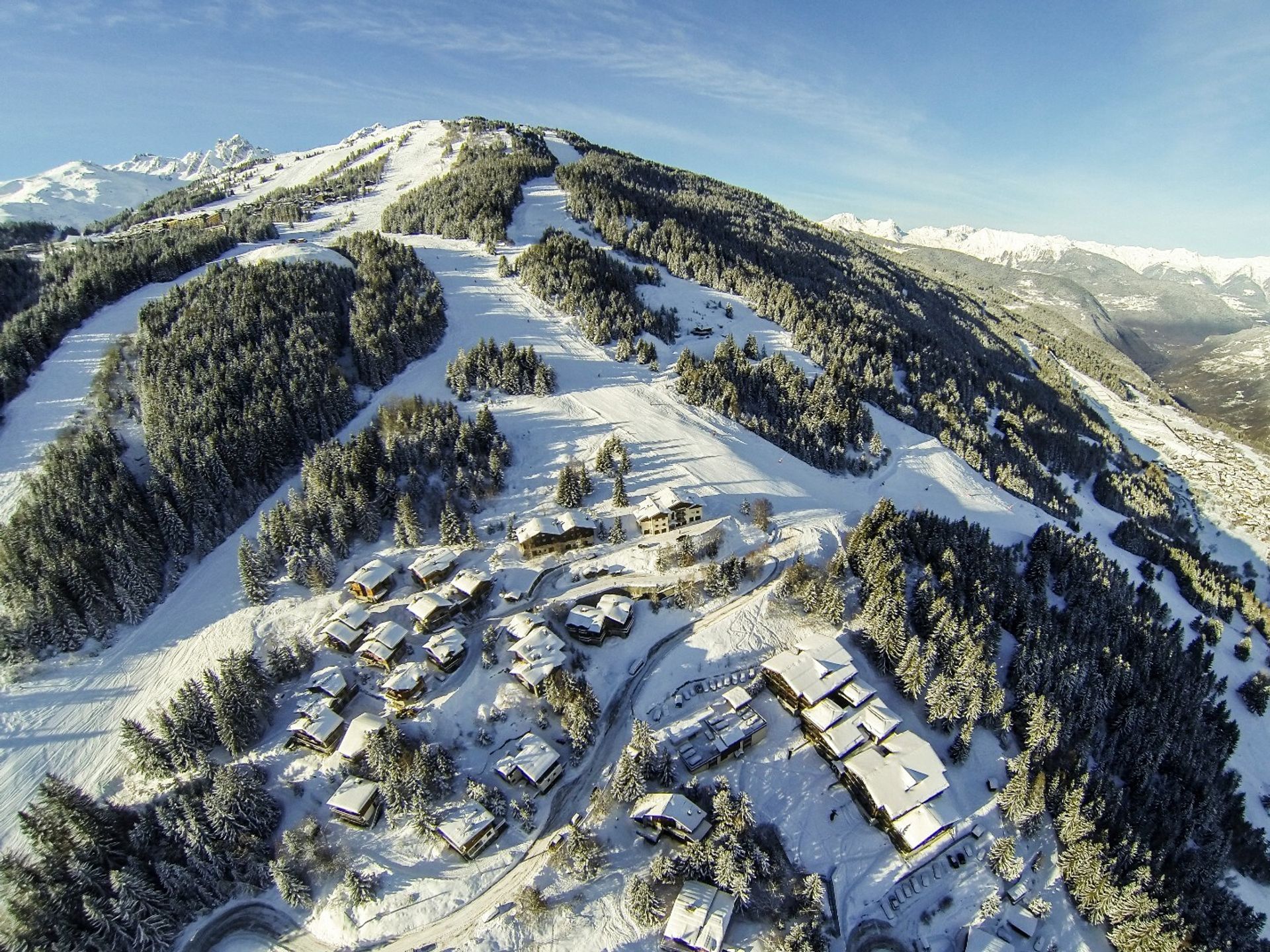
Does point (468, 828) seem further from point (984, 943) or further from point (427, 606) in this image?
point (984, 943)

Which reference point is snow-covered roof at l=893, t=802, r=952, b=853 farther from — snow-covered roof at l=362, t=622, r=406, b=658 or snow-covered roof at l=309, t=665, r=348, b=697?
snow-covered roof at l=309, t=665, r=348, b=697

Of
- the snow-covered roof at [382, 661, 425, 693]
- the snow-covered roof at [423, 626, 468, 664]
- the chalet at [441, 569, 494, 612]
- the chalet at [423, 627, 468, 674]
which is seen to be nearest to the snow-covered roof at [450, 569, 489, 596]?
the chalet at [441, 569, 494, 612]

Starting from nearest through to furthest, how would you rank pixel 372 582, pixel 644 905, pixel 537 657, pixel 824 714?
1. pixel 644 905
2. pixel 824 714
3. pixel 537 657
4. pixel 372 582

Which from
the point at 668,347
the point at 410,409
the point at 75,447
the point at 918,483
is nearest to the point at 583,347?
the point at 668,347

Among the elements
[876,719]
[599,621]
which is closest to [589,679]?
[599,621]

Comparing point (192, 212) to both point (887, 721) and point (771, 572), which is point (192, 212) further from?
point (887, 721)

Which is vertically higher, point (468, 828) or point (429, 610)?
point (429, 610)
